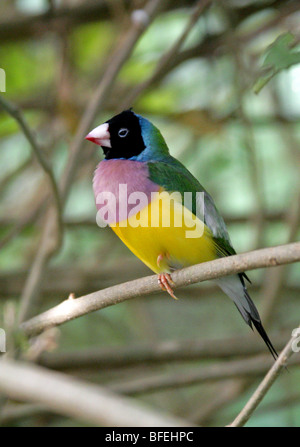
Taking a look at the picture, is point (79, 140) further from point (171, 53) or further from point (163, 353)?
point (163, 353)

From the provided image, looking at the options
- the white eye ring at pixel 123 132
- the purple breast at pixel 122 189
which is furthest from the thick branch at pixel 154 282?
the white eye ring at pixel 123 132

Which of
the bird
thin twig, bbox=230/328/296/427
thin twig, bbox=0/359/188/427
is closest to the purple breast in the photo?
the bird

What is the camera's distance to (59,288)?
420 centimetres

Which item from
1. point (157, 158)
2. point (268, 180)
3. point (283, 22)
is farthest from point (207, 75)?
point (157, 158)

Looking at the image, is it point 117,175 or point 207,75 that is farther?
point 207,75

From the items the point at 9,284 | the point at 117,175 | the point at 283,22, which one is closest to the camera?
the point at 117,175

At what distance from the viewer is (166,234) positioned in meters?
2.46

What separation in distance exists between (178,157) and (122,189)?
6.87ft

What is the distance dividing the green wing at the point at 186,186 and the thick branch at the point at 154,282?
0.45 meters

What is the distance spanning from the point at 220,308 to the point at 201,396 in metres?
0.76

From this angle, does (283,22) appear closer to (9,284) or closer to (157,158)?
(157,158)

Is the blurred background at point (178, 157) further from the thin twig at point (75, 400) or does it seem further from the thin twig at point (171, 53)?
the thin twig at point (75, 400)

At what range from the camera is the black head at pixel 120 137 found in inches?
110

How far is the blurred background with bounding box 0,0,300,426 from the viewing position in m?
3.64
